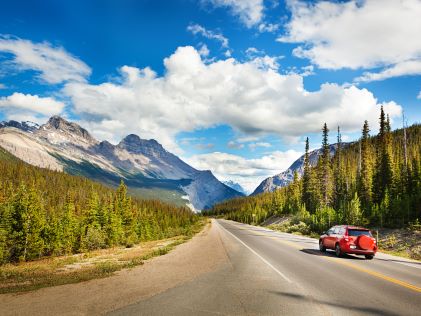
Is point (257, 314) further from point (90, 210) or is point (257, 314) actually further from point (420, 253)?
point (90, 210)

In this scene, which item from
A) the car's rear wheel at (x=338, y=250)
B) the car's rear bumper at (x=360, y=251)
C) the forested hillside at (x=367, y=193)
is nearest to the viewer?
the car's rear bumper at (x=360, y=251)

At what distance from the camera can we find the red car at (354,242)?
769 inches

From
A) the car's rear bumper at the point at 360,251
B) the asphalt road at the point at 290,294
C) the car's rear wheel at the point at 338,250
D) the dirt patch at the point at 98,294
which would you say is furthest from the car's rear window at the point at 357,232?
the dirt patch at the point at 98,294

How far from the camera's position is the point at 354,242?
19.7 meters

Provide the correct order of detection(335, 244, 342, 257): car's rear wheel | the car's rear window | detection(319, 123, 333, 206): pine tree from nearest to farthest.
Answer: the car's rear window < detection(335, 244, 342, 257): car's rear wheel < detection(319, 123, 333, 206): pine tree

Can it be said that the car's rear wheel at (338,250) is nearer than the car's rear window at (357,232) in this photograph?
No

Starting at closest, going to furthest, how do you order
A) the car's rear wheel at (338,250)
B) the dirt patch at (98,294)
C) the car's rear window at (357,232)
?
the dirt patch at (98,294), the car's rear window at (357,232), the car's rear wheel at (338,250)

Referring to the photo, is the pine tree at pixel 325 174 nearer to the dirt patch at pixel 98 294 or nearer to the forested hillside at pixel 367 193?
the forested hillside at pixel 367 193

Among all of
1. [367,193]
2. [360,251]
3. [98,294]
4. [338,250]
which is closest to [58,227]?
[338,250]

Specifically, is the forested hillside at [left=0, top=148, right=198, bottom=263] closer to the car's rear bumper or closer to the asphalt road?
the car's rear bumper

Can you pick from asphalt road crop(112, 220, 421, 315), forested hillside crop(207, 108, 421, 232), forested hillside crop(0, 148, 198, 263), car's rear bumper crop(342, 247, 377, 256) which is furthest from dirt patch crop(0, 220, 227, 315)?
forested hillside crop(207, 108, 421, 232)

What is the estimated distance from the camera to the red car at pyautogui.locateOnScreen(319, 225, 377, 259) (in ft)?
64.1

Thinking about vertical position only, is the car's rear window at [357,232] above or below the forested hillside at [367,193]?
below

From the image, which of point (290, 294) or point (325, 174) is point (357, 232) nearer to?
point (290, 294)
